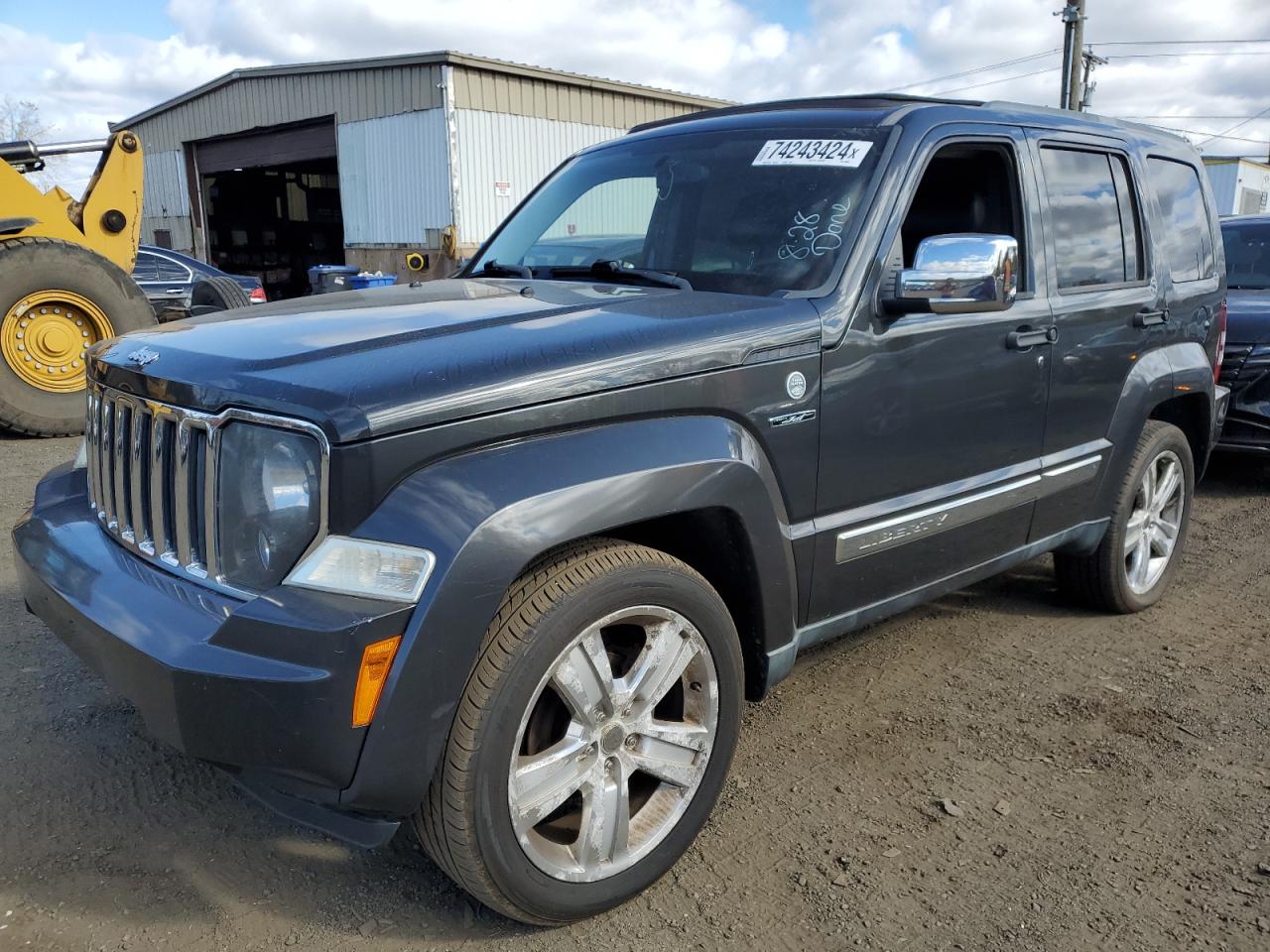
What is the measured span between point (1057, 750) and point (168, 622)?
2678 millimetres

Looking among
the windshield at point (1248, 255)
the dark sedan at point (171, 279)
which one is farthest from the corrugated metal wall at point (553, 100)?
the windshield at point (1248, 255)

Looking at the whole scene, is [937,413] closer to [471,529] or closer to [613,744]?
[613,744]

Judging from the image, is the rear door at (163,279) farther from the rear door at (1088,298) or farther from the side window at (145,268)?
the rear door at (1088,298)

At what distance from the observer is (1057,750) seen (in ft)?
10.8

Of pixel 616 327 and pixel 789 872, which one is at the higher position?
pixel 616 327

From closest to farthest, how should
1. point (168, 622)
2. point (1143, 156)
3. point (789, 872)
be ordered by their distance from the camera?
point (168, 622) → point (789, 872) → point (1143, 156)

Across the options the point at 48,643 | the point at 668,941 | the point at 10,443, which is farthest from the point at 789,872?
the point at 10,443

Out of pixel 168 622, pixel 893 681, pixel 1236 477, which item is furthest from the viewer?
pixel 1236 477

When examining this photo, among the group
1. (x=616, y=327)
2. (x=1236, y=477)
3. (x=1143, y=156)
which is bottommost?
(x=1236, y=477)

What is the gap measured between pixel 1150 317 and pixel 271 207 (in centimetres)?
2513

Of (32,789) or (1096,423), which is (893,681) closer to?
(1096,423)

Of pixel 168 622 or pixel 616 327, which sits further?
pixel 616 327

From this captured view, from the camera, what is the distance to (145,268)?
1083 cm

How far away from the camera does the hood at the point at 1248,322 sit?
6.50 meters
